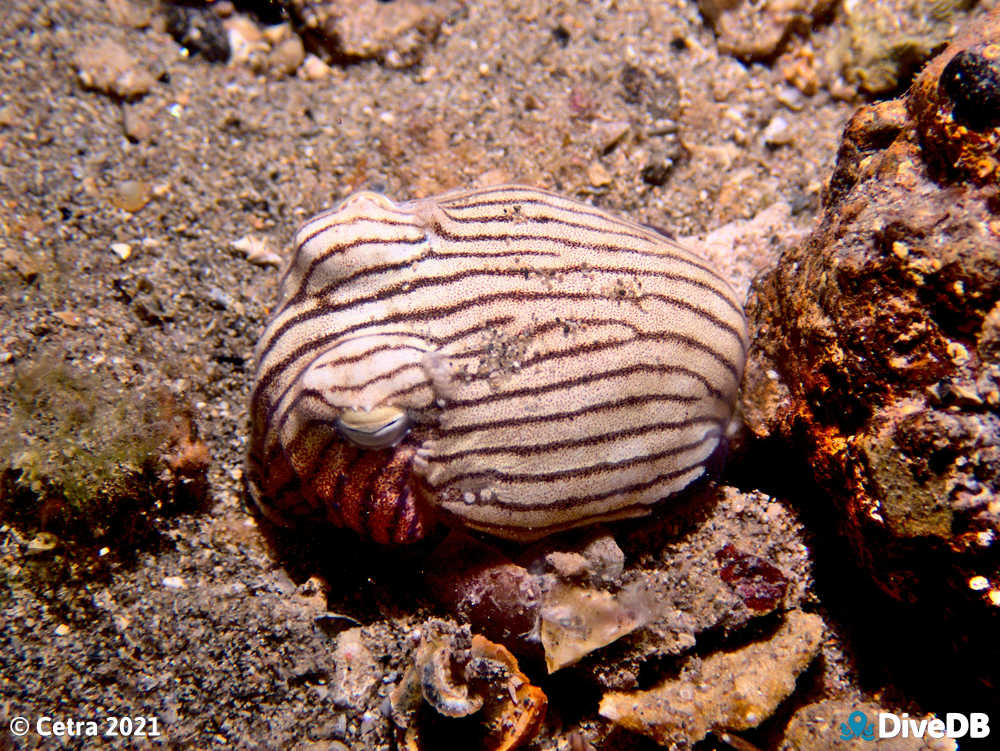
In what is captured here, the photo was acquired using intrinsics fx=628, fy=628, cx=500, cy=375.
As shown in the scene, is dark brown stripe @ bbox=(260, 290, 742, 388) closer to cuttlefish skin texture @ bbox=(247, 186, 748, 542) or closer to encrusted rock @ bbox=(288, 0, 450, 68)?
cuttlefish skin texture @ bbox=(247, 186, 748, 542)

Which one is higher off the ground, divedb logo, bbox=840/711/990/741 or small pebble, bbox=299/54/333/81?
small pebble, bbox=299/54/333/81

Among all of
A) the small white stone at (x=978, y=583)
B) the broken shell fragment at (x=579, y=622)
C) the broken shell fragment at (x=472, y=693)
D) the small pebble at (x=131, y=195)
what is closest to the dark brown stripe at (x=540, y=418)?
the broken shell fragment at (x=579, y=622)

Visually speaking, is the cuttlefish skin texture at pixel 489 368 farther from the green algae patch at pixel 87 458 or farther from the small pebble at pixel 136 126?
the small pebble at pixel 136 126

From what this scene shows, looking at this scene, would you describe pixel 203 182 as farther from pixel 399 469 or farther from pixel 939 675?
pixel 939 675

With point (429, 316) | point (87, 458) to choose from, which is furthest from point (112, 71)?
point (429, 316)

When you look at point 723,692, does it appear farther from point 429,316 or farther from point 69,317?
point 69,317

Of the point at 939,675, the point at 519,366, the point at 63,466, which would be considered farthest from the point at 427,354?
the point at 939,675

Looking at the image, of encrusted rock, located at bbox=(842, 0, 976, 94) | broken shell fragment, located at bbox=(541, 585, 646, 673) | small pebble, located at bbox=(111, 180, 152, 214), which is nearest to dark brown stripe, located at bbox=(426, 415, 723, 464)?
broken shell fragment, located at bbox=(541, 585, 646, 673)
